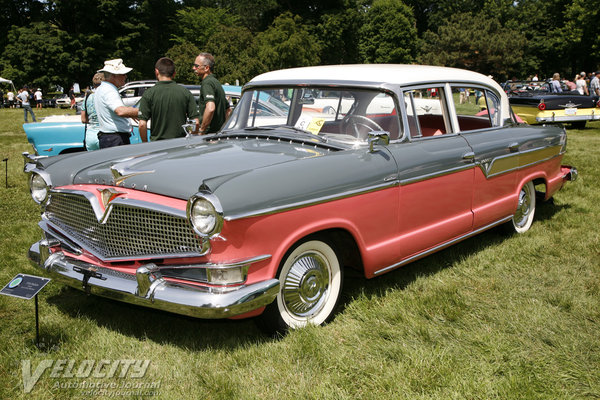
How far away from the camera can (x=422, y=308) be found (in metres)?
3.90

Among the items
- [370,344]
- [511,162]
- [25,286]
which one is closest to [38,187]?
[25,286]

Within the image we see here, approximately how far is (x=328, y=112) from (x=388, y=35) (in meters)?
61.8

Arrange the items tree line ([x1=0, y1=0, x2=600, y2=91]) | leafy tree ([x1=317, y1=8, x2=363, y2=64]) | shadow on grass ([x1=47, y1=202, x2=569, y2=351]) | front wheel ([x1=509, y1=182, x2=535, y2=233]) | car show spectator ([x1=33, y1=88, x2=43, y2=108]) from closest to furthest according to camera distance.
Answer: shadow on grass ([x1=47, y1=202, x2=569, y2=351])
front wheel ([x1=509, y1=182, x2=535, y2=233])
car show spectator ([x1=33, y1=88, x2=43, y2=108])
tree line ([x1=0, y1=0, x2=600, y2=91])
leafy tree ([x1=317, y1=8, x2=363, y2=64])

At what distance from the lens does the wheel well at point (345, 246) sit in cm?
364

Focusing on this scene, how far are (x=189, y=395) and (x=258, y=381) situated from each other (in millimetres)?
379

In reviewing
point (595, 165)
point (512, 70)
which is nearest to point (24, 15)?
point (512, 70)

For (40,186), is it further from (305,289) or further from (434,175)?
(434,175)

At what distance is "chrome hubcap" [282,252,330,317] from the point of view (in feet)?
11.3

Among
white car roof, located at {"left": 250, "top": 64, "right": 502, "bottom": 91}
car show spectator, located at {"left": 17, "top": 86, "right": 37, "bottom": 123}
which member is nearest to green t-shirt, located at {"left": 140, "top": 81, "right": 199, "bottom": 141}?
white car roof, located at {"left": 250, "top": 64, "right": 502, "bottom": 91}

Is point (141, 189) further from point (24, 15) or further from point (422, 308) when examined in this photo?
point (24, 15)

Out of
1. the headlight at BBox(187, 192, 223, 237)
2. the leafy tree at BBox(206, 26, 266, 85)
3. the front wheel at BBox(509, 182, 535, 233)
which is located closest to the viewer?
the headlight at BBox(187, 192, 223, 237)

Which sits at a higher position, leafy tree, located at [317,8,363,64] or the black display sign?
leafy tree, located at [317,8,363,64]

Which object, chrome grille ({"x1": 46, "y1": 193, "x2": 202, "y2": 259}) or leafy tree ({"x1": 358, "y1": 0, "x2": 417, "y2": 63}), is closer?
chrome grille ({"x1": 46, "y1": 193, "x2": 202, "y2": 259})

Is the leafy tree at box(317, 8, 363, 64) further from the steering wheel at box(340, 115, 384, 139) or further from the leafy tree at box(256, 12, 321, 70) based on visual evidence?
the steering wheel at box(340, 115, 384, 139)
